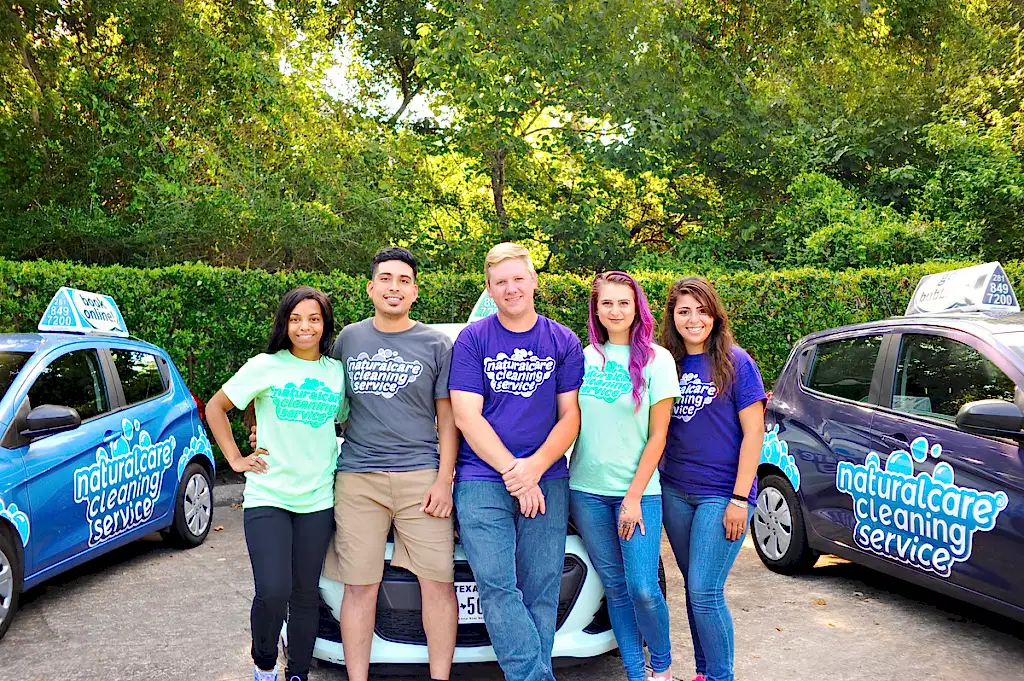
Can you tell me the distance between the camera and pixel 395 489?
348 cm

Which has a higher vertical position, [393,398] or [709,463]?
[393,398]

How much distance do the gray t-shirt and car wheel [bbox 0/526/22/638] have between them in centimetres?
199

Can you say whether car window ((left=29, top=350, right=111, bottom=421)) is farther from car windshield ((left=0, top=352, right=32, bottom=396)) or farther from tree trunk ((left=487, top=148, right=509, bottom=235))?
tree trunk ((left=487, top=148, right=509, bottom=235))

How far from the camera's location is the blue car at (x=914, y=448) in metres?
3.97

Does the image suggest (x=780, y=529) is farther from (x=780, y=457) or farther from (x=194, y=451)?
(x=194, y=451)

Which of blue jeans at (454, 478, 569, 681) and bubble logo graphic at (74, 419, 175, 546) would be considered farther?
bubble logo graphic at (74, 419, 175, 546)

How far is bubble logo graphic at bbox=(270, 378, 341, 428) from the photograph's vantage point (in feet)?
11.5

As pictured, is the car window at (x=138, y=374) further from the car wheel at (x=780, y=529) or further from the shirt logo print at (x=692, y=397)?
the car wheel at (x=780, y=529)

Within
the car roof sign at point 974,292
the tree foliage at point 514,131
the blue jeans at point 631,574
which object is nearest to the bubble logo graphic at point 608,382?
the blue jeans at point 631,574

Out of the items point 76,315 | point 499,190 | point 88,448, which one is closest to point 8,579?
point 88,448

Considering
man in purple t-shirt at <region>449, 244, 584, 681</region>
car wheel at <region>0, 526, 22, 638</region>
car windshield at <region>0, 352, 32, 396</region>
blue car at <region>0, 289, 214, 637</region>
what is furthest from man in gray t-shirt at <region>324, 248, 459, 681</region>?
car windshield at <region>0, 352, 32, 396</region>

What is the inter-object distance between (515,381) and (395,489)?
65 cm

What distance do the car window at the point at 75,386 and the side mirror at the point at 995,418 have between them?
4.73m

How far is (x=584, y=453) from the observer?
3521 millimetres
